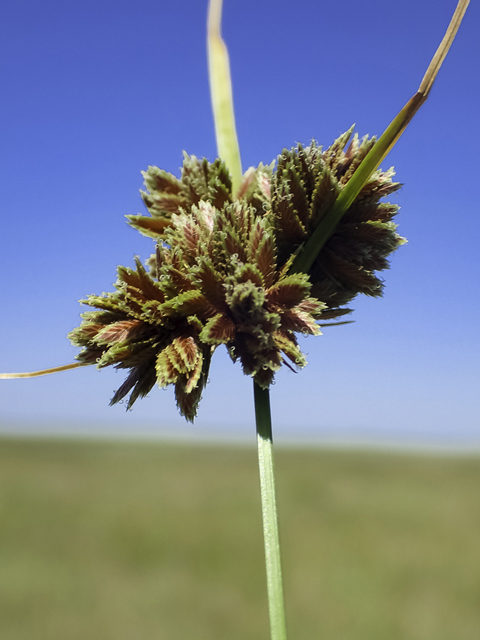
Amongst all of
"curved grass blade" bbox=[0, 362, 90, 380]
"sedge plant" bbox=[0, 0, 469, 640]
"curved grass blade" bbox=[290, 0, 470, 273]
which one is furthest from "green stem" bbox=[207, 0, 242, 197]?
"curved grass blade" bbox=[0, 362, 90, 380]

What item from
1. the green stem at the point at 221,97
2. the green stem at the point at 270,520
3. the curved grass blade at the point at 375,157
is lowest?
the green stem at the point at 270,520

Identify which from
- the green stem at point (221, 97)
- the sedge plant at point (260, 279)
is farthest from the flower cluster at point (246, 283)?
the green stem at point (221, 97)

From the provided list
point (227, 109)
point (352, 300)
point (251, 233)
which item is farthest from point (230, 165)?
point (352, 300)

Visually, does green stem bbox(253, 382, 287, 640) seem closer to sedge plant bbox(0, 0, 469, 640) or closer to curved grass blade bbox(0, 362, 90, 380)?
sedge plant bbox(0, 0, 469, 640)

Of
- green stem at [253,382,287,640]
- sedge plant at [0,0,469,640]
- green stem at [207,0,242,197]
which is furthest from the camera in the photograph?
green stem at [207,0,242,197]

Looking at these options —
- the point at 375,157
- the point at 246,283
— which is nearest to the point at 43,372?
the point at 246,283

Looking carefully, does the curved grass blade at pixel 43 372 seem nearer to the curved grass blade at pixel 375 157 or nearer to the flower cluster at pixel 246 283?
the flower cluster at pixel 246 283

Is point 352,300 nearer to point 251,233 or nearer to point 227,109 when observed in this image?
point 251,233
